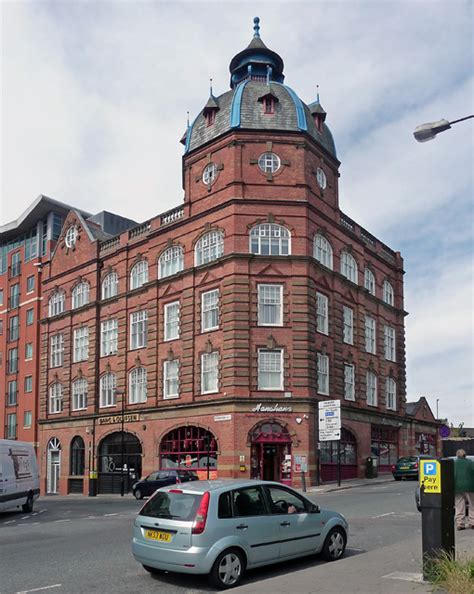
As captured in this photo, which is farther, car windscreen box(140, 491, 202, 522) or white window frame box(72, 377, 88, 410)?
white window frame box(72, 377, 88, 410)

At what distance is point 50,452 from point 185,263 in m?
18.5

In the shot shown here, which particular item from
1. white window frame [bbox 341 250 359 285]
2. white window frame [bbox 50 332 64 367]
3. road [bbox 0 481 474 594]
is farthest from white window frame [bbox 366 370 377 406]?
road [bbox 0 481 474 594]

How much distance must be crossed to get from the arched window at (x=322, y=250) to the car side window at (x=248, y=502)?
1136 inches

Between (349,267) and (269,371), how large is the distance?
10338mm

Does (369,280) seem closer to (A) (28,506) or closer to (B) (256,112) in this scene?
(B) (256,112)

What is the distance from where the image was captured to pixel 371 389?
4594 cm

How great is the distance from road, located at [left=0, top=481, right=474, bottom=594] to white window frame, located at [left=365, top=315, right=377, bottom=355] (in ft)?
84.6

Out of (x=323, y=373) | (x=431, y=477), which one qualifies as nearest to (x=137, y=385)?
(x=323, y=373)

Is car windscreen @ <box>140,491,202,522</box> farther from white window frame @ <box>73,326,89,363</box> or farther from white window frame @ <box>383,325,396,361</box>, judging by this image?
white window frame @ <box>383,325,396,361</box>

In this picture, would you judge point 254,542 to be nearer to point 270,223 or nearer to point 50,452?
point 270,223

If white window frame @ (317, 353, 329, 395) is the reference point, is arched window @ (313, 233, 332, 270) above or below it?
→ above

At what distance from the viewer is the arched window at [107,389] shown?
4541 centimetres

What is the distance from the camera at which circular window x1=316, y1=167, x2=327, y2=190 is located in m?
40.8

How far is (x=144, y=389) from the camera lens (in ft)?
140
